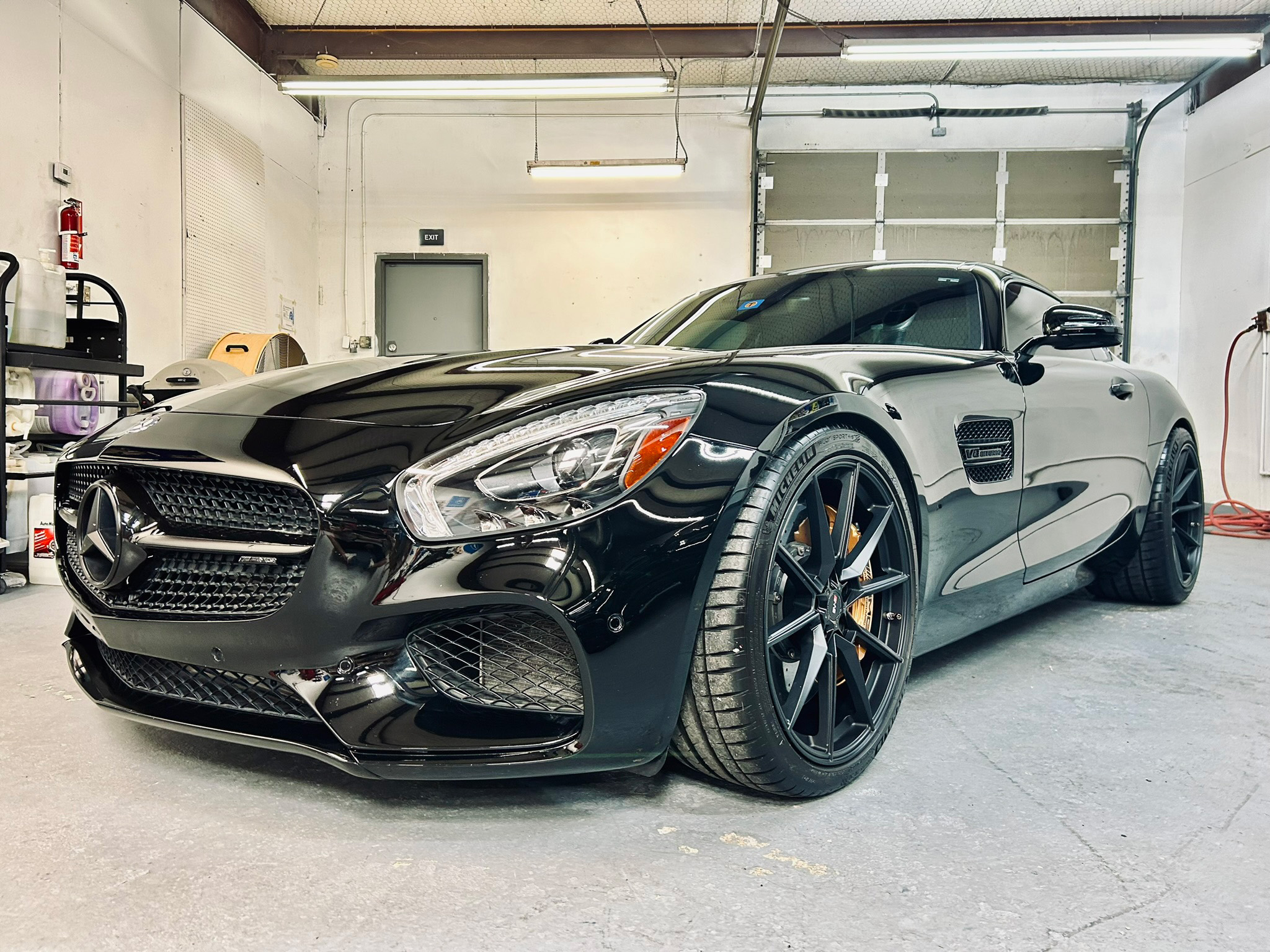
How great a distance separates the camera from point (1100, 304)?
344 inches

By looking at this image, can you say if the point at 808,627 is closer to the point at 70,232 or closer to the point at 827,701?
the point at 827,701

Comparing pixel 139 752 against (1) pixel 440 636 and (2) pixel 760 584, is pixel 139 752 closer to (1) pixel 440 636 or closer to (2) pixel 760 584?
(1) pixel 440 636

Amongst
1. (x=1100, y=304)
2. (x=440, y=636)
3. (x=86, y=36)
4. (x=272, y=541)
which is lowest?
(x=440, y=636)

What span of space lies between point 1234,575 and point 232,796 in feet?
13.0

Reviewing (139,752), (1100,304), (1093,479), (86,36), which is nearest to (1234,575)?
(1093,479)

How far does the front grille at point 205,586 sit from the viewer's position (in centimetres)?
119

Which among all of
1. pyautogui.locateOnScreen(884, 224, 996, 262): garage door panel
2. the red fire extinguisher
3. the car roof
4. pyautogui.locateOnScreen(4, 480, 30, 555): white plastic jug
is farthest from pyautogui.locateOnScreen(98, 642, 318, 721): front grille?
pyautogui.locateOnScreen(884, 224, 996, 262): garage door panel

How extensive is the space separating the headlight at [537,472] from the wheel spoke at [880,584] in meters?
0.46

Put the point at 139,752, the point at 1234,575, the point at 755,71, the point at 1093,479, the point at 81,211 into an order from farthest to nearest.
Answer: the point at 755,71 < the point at 81,211 < the point at 1234,575 < the point at 1093,479 < the point at 139,752

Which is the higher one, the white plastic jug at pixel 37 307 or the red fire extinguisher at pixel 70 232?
the red fire extinguisher at pixel 70 232

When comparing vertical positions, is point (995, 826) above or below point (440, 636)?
below

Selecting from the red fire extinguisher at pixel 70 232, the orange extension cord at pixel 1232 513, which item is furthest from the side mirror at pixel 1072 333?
the red fire extinguisher at pixel 70 232

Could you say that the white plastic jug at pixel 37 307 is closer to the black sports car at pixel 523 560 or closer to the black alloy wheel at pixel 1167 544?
the black sports car at pixel 523 560

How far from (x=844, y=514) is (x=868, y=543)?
0.08 m
